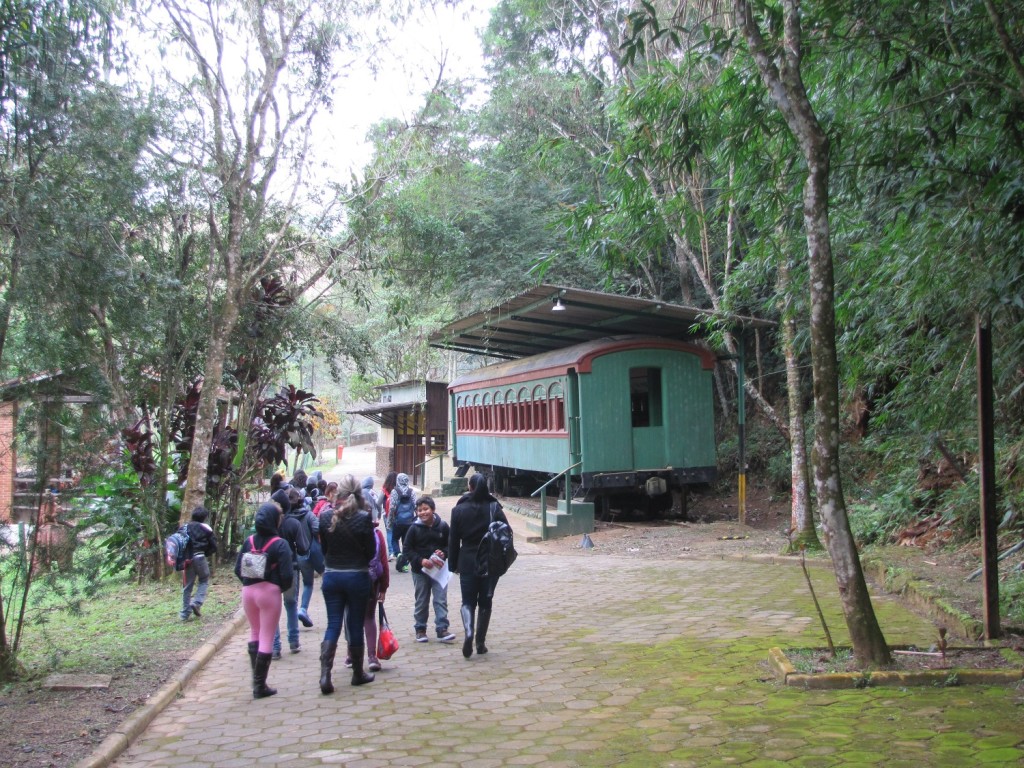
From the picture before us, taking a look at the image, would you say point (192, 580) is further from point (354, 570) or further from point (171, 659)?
point (354, 570)

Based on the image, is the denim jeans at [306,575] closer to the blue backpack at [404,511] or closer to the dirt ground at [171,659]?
the dirt ground at [171,659]

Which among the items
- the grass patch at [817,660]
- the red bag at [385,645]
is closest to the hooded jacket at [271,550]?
the red bag at [385,645]

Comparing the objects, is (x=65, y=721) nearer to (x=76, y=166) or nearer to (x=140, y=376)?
(x=76, y=166)

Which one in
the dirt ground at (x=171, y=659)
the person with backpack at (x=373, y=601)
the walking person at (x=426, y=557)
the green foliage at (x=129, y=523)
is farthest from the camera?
the green foliage at (x=129, y=523)

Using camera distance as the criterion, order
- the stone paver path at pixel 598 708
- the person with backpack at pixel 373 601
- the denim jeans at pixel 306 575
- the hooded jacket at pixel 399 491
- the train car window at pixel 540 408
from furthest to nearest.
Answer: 1. the train car window at pixel 540 408
2. the hooded jacket at pixel 399 491
3. the denim jeans at pixel 306 575
4. the person with backpack at pixel 373 601
5. the stone paver path at pixel 598 708

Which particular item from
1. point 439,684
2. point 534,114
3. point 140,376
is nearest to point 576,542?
point 140,376

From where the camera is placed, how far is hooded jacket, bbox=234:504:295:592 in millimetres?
6367

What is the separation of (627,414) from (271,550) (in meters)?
10.2

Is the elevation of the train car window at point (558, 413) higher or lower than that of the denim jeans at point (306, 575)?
higher

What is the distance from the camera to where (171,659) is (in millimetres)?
7324

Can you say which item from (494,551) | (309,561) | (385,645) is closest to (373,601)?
(385,645)

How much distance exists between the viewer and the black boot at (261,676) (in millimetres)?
6180

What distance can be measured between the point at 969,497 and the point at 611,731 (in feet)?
22.2

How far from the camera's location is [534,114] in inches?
791
